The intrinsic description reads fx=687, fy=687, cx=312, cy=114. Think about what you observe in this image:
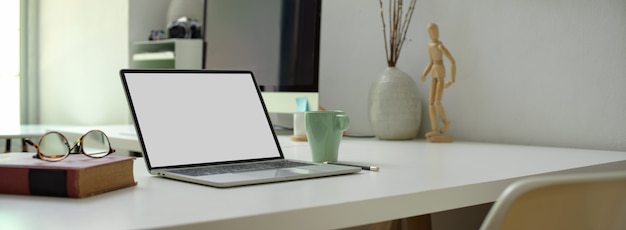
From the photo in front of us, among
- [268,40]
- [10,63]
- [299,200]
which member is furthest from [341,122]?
[10,63]

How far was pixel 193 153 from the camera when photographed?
3.54 feet

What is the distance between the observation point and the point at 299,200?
31.9 inches

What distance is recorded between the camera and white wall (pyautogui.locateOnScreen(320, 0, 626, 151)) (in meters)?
1.62

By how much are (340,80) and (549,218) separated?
162 cm

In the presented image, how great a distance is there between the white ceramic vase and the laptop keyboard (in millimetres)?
792

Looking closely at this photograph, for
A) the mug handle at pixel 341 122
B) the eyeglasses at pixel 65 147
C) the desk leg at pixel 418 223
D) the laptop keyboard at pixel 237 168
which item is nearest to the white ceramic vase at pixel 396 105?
the desk leg at pixel 418 223

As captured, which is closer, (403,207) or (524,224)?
(524,224)

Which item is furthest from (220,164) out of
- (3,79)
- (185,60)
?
(3,79)

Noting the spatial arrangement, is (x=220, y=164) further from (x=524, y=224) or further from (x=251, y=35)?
(x=251, y=35)

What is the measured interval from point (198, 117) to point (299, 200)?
372 millimetres

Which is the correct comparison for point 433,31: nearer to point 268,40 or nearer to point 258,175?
point 268,40

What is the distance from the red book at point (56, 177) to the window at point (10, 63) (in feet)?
10.9

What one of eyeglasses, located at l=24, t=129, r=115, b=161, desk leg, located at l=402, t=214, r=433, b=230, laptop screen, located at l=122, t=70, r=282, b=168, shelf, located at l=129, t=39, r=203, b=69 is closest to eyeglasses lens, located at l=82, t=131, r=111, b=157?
eyeglasses, located at l=24, t=129, r=115, b=161

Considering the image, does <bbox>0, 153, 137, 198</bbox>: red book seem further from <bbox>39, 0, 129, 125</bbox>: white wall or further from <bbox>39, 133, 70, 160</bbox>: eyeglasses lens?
<bbox>39, 0, 129, 125</bbox>: white wall
